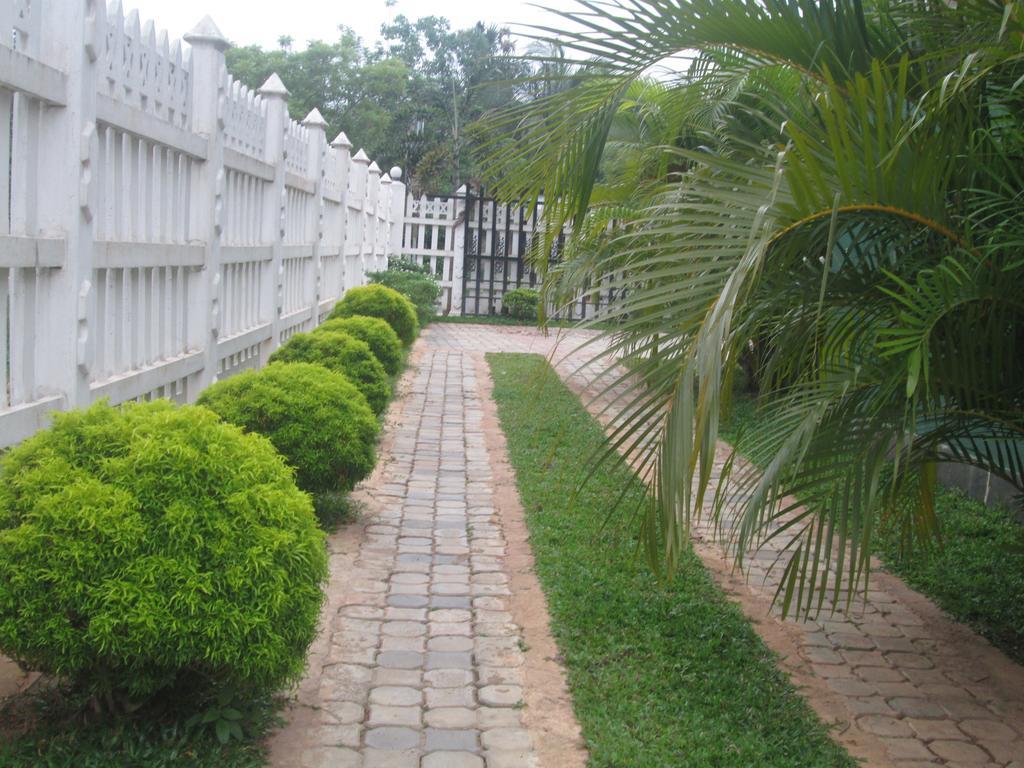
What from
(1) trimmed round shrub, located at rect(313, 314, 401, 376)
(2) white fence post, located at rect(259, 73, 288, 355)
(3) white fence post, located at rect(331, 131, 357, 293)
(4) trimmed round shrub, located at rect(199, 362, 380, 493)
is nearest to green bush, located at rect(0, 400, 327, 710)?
(4) trimmed round shrub, located at rect(199, 362, 380, 493)

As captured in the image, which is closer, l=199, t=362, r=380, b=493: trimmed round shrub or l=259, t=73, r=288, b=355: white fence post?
l=199, t=362, r=380, b=493: trimmed round shrub

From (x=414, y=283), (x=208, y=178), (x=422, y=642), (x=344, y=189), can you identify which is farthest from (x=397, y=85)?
(x=422, y=642)

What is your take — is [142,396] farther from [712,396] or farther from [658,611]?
[712,396]

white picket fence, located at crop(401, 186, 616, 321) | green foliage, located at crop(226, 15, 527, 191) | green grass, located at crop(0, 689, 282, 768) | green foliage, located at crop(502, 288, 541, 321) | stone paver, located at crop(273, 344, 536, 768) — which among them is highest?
green foliage, located at crop(226, 15, 527, 191)

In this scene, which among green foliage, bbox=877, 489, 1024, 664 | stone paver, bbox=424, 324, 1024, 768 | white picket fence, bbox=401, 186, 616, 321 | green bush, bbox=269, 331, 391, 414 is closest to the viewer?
stone paver, bbox=424, 324, 1024, 768

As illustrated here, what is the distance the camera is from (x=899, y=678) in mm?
4348

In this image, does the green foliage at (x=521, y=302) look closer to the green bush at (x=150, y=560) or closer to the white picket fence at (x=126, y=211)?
the white picket fence at (x=126, y=211)

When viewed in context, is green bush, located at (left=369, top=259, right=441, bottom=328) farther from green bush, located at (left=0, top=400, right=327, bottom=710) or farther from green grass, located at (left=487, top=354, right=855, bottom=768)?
green bush, located at (left=0, top=400, right=327, bottom=710)

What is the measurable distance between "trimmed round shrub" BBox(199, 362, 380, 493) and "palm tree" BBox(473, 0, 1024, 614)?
2095 millimetres

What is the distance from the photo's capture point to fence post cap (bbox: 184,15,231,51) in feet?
21.0

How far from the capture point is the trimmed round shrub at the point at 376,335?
1001cm

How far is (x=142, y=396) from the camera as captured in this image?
5695 mm

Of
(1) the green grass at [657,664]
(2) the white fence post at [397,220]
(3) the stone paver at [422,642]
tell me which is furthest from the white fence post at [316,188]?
(2) the white fence post at [397,220]

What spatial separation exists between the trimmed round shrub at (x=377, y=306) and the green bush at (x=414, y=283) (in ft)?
13.4
